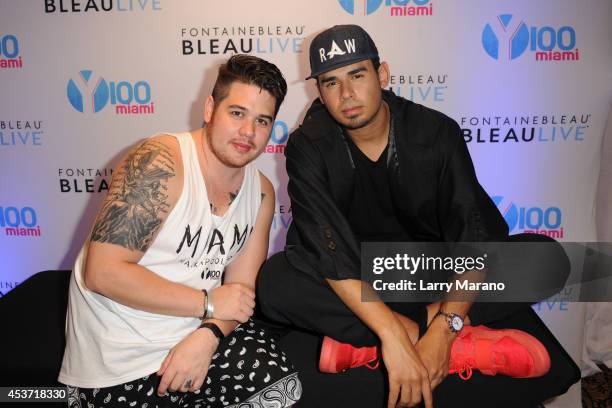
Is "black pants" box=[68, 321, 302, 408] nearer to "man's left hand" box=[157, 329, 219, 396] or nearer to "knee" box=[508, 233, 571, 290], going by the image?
"man's left hand" box=[157, 329, 219, 396]

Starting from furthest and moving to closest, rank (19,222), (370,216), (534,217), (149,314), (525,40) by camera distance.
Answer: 1. (19,222)
2. (534,217)
3. (525,40)
4. (370,216)
5. (149,314)

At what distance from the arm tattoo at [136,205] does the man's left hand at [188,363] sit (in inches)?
12.7

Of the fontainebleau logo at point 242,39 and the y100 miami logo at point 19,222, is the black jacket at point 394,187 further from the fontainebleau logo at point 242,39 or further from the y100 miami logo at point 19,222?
the y100 miami logo at point 19,222

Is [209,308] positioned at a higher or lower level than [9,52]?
lower

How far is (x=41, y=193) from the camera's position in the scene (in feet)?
10.1

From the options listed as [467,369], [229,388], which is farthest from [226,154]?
[467,369]

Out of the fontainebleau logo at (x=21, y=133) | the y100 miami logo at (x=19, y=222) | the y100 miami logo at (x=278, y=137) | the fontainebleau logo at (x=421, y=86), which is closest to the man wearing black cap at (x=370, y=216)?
the fontainebleau logo at (x=421, y=86)

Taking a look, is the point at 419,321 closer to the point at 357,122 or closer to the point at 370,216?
the point at 370,216

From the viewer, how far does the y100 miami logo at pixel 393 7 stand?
8.66ft

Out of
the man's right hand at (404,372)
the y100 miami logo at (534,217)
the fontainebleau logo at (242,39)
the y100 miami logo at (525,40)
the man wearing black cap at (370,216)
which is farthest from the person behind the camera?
the y100 miami logo at (534,217)

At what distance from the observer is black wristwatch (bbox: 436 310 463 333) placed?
66.2 inches

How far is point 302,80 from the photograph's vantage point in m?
2.82

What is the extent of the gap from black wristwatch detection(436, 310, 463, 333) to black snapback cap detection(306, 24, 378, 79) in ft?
2.98

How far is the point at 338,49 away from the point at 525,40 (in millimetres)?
1451
